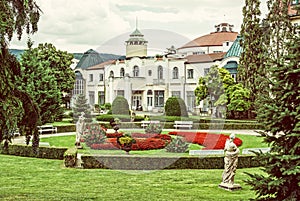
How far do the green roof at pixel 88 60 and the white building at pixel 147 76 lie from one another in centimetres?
237

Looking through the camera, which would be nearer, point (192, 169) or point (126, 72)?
point (192, 169)

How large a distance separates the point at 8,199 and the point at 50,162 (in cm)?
734

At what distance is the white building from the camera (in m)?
48.3

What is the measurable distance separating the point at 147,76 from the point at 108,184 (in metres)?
37.5

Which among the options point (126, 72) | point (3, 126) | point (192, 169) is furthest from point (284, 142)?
point (126, 72)

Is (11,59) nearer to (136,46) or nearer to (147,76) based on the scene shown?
(147,76)

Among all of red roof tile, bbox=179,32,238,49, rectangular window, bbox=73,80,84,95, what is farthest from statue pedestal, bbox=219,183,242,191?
red roof tile, bbox=179,32,238,49

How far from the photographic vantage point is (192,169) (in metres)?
17.8

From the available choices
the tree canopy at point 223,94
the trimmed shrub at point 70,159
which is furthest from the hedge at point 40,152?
the tree canopy at point 223,94

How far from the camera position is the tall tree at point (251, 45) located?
1435 inches

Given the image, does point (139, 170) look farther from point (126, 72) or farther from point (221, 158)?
point (126, 72)

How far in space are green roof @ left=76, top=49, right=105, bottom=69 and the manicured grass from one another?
4105 centimetres

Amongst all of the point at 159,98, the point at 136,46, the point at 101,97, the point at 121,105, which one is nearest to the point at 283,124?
the point at 121,105

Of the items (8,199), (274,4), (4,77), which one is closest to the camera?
(4,77)
